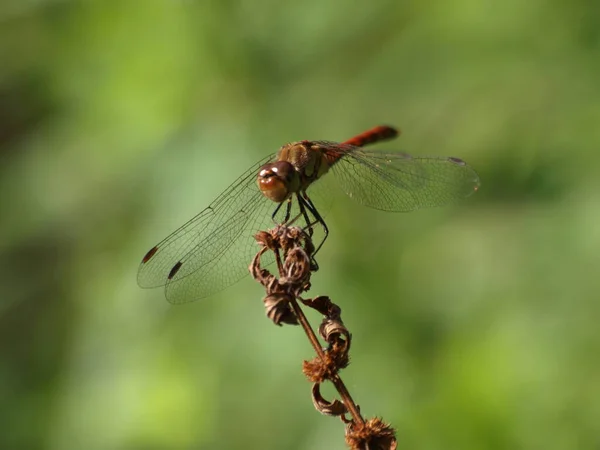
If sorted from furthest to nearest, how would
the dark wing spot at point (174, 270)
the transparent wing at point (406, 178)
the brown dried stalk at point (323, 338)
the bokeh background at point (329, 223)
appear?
1. the bokeh background at point (329, 223)
2. the transparent wing at point (406, 178)
3. the dark wing spot at point (174, 270)
4. the brown dried stalk at point (323, 338)

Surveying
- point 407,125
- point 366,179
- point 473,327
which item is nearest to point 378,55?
point 407,125

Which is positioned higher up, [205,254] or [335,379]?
[205,254]

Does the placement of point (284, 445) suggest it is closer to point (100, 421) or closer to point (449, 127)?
point (100, 421)

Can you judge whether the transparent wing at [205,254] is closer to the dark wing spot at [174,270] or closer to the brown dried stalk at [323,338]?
the dark wing spot at [174,270]

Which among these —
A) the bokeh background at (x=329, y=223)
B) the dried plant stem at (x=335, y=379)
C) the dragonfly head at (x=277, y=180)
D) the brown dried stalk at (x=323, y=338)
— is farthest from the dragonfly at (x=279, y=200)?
the dried plant stem at (x=335, y=379)

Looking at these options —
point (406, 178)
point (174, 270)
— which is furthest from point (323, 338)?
point (406, 178)

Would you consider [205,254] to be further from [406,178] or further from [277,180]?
[406,178]

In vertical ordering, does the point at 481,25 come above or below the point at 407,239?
above

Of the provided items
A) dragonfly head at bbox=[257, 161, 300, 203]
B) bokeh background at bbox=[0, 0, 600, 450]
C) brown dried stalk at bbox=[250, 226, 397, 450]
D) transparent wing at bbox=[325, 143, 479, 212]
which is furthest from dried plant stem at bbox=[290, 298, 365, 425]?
bokeh background at bbox=[0, 0, 600, 450]
